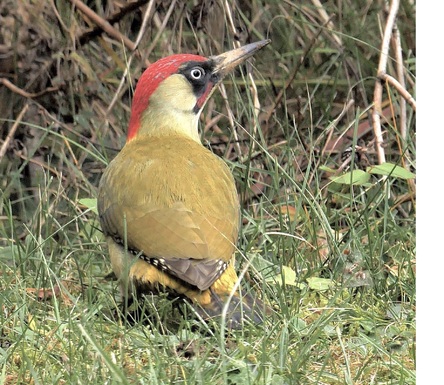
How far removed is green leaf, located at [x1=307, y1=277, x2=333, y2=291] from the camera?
154 inches

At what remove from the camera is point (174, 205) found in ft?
12.4

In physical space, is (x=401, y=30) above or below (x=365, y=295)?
above

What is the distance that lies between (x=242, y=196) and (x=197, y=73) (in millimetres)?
557

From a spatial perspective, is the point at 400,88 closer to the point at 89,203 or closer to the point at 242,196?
the point at 242,196

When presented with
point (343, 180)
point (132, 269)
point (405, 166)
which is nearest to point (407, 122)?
point (405, 166)

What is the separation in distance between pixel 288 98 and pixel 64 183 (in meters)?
1.19

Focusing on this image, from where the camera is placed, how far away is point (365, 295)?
385 cm

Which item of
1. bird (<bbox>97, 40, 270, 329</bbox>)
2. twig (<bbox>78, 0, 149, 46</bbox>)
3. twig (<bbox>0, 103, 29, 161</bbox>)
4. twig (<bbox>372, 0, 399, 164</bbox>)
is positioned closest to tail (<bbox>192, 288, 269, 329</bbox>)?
bird (<bbox>97, 40, 270, 329</bbox>)

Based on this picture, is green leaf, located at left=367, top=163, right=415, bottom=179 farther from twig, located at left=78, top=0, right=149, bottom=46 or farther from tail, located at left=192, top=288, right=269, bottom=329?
twig, located at left=78, top=0, right=149, bottom=46

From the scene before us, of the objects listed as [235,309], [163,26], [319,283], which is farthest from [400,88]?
[235,309]

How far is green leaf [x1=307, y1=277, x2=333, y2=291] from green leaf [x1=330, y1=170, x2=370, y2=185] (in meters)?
0.51

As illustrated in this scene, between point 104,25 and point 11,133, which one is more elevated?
point 104,25

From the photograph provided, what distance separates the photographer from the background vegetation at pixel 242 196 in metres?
3.25
